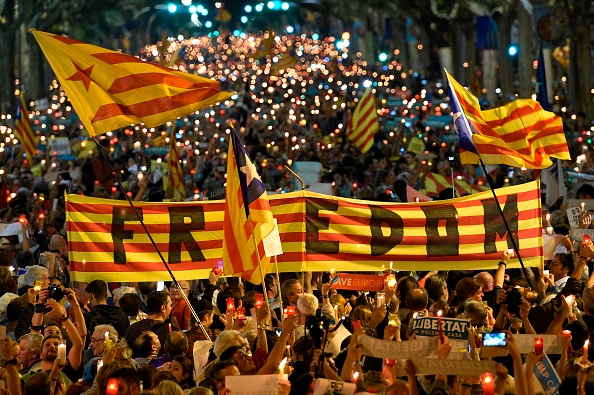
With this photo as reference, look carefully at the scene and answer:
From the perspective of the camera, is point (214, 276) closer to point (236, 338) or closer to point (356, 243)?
point (356, 243)

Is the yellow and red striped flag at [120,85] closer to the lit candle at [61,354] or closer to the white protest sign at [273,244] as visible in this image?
the white protest sign at [273,244]

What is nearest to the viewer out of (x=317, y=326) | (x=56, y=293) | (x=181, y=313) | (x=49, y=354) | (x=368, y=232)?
(x=317, y=326)

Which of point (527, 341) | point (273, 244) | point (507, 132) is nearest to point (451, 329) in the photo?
point (527, 341)

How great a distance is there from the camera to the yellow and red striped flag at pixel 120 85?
1067 cm

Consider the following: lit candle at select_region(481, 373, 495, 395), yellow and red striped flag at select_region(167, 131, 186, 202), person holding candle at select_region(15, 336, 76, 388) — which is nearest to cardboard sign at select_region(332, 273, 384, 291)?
person holding candle at select_region(15, 336, 76, 388)

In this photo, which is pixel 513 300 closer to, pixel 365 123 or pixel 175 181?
pixel 175 181

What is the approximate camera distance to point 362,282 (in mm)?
10938

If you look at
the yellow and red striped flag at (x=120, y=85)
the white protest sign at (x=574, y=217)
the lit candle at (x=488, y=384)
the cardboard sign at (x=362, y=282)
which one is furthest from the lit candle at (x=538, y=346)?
the white protest sign at (x=574, y=217)

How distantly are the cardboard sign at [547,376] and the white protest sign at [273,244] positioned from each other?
2846 millimetres

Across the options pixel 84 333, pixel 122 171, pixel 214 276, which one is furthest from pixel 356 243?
pixel 122 171

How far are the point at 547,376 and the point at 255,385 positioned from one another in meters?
1.66

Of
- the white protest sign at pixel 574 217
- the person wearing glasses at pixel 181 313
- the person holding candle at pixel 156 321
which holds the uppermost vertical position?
the white protest sign at pixel 574 217

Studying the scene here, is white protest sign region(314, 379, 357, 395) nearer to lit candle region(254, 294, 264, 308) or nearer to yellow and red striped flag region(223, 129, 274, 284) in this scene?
lit candle region(254, 294, 264, 308)

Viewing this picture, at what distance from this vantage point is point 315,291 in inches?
485
